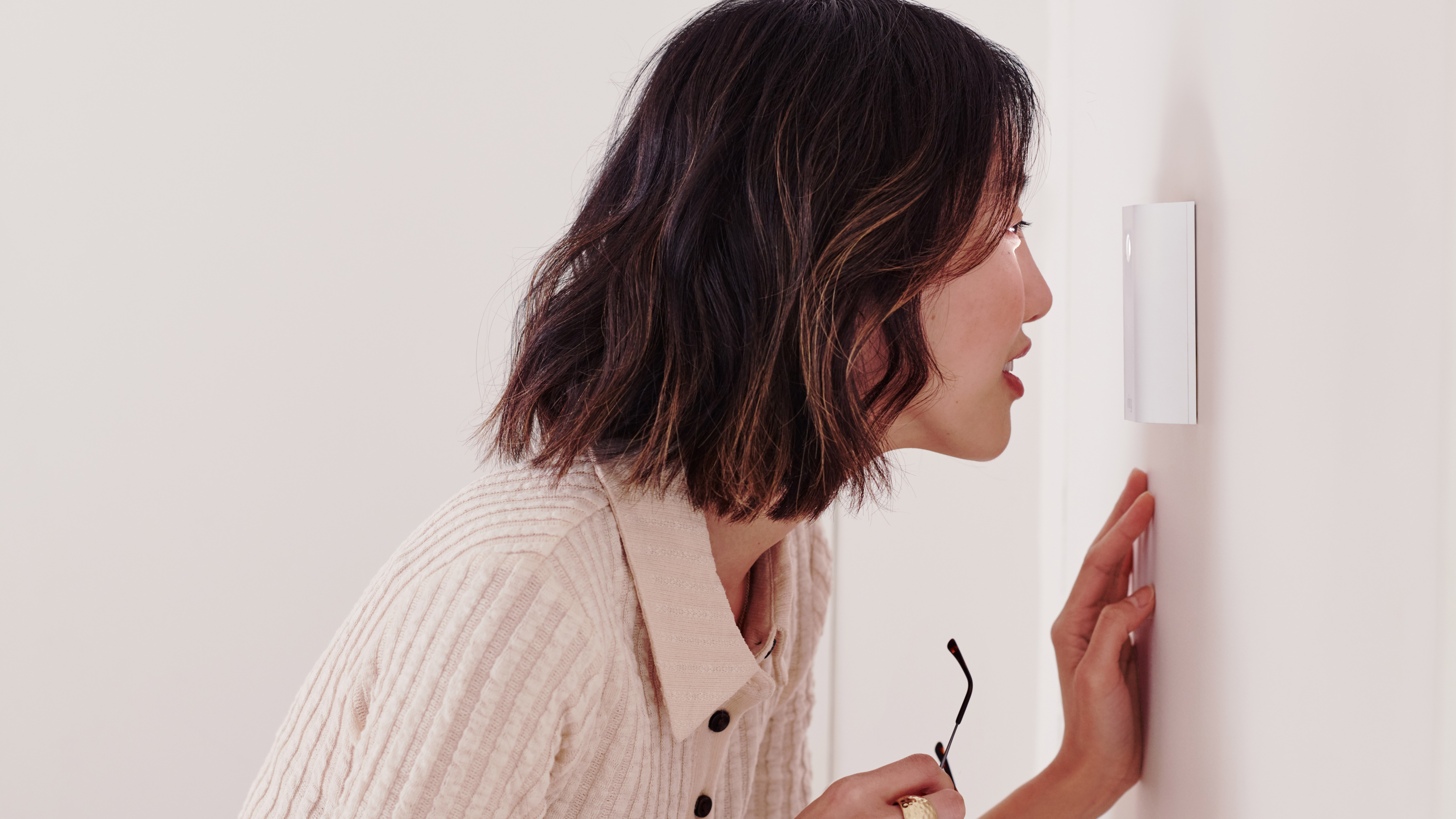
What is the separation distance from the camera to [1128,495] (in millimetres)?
714

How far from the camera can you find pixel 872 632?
1252 millimetres

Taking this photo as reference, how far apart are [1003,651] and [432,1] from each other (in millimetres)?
1102

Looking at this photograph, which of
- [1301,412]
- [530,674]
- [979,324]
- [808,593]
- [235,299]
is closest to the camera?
[1301,412]

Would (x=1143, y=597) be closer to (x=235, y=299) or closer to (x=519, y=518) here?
(x=519, y=518)

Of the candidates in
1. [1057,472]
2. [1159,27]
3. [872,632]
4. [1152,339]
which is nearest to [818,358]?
[1152,339]

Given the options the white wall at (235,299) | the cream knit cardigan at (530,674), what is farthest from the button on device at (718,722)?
the white wall at (235,299)

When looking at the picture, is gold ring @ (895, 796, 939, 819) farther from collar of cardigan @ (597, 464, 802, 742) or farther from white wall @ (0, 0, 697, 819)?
white wall @ (0, 0, 697, 819)

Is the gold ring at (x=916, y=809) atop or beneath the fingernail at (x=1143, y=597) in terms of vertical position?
beneath

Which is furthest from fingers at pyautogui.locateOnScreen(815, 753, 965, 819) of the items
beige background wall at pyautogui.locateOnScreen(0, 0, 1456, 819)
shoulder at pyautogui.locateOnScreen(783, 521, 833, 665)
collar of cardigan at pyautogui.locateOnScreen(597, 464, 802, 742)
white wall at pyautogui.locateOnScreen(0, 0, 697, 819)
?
white wall at pyautogui.locateOnScreen(0, 0, 697, 819)

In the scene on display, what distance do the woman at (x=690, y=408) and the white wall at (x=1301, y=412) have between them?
0.35 ft

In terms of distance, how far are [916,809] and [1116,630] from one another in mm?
193

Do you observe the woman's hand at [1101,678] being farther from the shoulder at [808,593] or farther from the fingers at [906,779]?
the shoulder at [808,593]

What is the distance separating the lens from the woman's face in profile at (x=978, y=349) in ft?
2.12

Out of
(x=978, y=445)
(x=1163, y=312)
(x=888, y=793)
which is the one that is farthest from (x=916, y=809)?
(x=1163, y=312)
